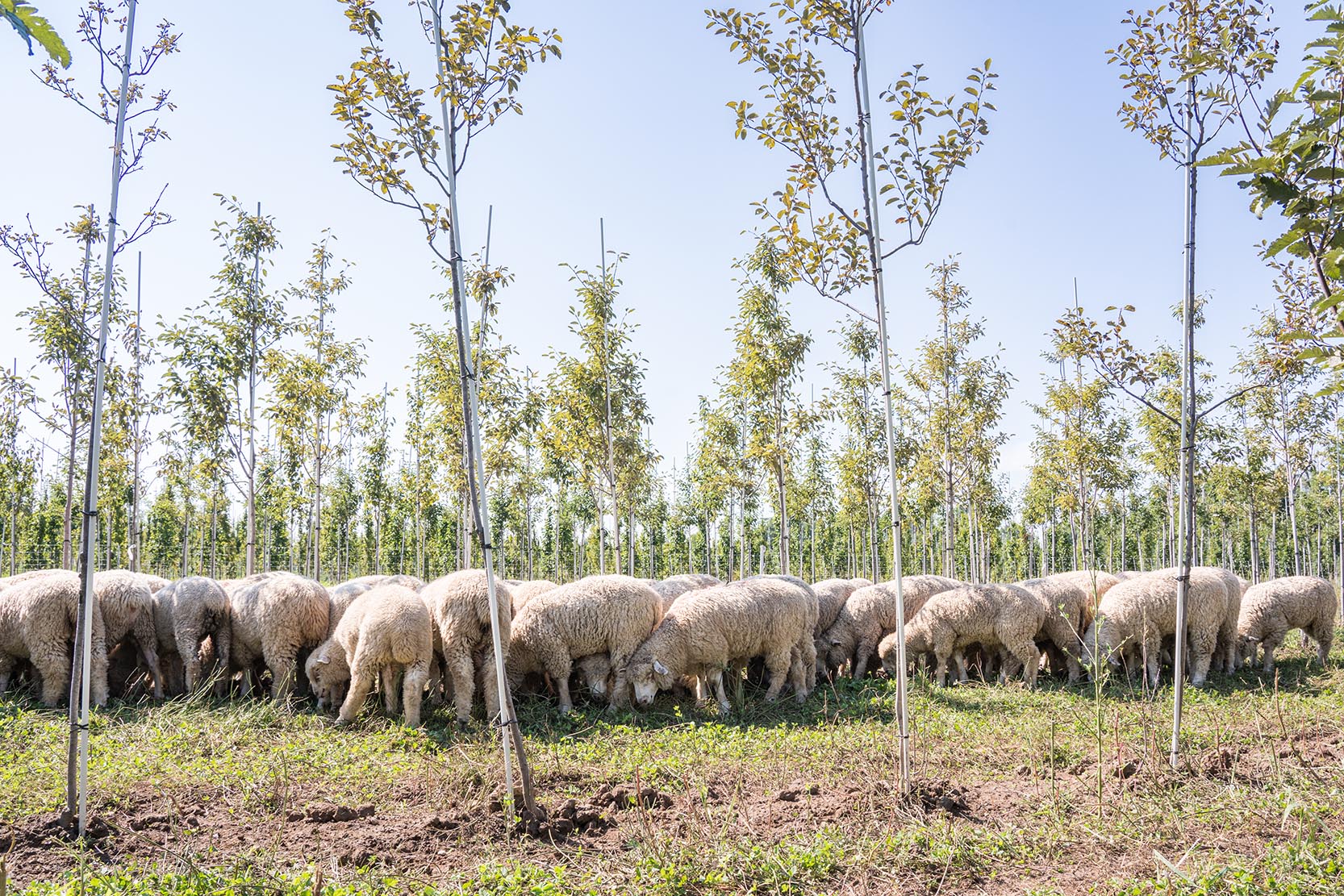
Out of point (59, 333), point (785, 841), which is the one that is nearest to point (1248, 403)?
point (785, 841)

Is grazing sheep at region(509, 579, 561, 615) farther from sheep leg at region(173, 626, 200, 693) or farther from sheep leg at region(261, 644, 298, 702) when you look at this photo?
sheep leg at region(173, 626, 200, 693)

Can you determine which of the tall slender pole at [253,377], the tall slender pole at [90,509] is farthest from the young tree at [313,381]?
the tall slender pole at [90,509]

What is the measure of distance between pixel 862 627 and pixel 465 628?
6880mm

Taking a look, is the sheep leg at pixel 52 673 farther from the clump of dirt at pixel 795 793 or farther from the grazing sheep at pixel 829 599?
the grazing sheep at pixel 829 599

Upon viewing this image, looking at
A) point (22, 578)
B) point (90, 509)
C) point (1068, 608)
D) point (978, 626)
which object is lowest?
point (978, 626)

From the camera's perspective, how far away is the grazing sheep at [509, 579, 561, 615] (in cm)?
1171

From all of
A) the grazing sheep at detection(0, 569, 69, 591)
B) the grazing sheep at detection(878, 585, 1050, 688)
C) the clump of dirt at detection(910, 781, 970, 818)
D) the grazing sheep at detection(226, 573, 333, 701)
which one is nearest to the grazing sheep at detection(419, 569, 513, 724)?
the grazing sheep at detection(226, 573, 333, 701)

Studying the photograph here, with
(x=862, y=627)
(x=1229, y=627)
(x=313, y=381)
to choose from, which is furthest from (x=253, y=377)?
(x=1229, y=627)

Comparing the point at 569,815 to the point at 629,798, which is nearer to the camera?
the point at 569,815

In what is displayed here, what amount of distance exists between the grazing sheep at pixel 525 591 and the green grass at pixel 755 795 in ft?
6.85

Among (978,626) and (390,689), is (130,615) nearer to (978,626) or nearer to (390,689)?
(390,689)

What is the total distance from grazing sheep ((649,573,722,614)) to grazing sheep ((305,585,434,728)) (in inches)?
182

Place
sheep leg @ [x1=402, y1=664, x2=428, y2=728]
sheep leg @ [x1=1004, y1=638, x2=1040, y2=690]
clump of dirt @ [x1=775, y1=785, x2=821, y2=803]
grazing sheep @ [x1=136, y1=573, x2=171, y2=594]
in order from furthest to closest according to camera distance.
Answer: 1. sheep leg @ [x1=1004, y1=638, x2=1040, y2=690]
2. grazing sheep @ [x1=136, y1=573, x2=171, y2=594]
3. sheep leg @ [x1=402, y1=664, x2=428, y2=728]
4. clump of dirt @ [x1=775, y1=785, x2=821, y2=803]

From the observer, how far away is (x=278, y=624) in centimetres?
1046
